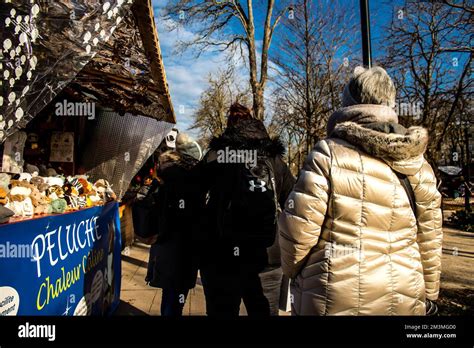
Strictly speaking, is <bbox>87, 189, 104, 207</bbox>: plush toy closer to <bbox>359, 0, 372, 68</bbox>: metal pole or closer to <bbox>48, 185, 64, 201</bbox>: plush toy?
<bbox>48, 185, 64, 201</bbox>: plush toy

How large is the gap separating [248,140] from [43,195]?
1.93 metres

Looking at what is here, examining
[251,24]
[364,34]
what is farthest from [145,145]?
[251,24]

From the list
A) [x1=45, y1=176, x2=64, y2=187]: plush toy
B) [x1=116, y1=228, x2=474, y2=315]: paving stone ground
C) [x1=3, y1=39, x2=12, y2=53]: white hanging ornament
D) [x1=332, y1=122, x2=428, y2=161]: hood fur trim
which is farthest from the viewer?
[x1=116, y1=228, x2=474, y2=315]: paving stone ground

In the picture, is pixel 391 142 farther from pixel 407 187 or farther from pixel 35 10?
pixel 35 10

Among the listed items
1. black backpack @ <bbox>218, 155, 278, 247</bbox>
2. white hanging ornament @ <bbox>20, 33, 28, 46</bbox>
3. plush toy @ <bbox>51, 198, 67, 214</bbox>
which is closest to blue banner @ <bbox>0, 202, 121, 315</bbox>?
plush toy @ <bbox>51, 198, 67, 214</bbox>

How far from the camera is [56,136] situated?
6.04 meters

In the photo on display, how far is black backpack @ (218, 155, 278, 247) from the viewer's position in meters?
2.20

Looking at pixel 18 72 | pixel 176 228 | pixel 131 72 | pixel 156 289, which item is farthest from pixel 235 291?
pixel 131 72

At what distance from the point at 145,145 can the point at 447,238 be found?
27.9 ft

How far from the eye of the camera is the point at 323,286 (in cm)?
164

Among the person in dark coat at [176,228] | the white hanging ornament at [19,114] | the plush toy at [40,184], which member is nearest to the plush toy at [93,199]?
the plush toy at [40,184]

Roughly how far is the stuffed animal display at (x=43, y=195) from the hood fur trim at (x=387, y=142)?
2.09 m

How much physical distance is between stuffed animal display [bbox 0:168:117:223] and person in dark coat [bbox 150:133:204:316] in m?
0.88

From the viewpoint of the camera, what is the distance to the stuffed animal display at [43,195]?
252 centimetres
